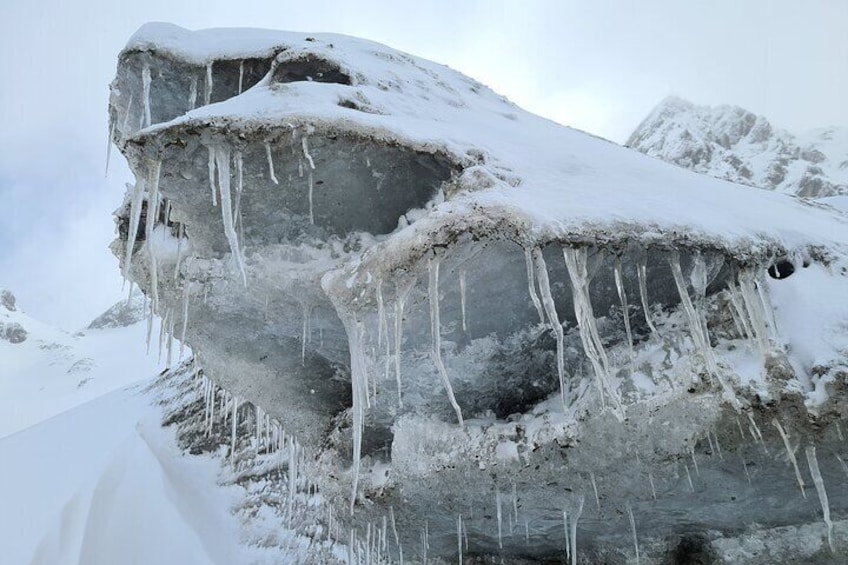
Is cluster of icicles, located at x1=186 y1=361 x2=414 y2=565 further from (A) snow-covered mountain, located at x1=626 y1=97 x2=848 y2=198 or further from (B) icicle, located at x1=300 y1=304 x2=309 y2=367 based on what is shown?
(A) snow-covered mountain, located at x1=626 y1=97 x2=848 y2=198

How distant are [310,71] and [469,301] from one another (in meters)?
3.15

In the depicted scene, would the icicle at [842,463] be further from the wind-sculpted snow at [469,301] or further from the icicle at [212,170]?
the icicle at [212,170]

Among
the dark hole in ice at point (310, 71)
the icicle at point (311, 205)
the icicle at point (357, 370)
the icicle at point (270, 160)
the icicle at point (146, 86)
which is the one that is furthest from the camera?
the icicle at point (146, 86)

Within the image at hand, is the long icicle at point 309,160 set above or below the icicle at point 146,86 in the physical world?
below

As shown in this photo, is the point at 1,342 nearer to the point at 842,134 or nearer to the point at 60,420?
the point at 60,420

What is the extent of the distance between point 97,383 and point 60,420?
100 ft

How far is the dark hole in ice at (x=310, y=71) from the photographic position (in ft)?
20.6

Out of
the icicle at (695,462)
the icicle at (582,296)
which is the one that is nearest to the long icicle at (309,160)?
the icicle at (582,296)

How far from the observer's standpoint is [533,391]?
5840 millimetres

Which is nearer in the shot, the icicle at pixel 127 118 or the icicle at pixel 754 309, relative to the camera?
the icicle at pixel 754 309

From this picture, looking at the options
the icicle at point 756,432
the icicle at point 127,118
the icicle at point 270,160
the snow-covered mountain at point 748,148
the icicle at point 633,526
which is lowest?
the icicle at point 633,526

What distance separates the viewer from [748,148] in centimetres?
4050

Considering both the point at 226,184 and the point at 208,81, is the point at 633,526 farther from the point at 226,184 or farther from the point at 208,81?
the point at 208,81

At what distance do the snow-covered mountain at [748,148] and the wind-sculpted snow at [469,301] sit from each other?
28028mm
